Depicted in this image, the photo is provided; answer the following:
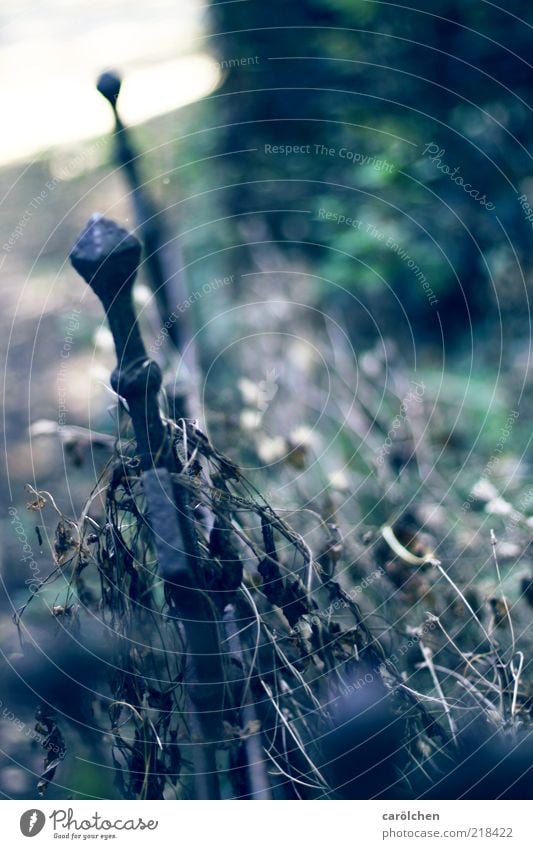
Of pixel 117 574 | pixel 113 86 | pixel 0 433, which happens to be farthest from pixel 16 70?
pixel 117 574

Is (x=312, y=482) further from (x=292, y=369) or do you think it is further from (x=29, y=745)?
(x=29, y=745)

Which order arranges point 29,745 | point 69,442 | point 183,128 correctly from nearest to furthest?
point 29,745 < point 69,442 < point 183,128

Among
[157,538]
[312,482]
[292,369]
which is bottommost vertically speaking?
[157,538]

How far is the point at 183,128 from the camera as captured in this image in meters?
1.92

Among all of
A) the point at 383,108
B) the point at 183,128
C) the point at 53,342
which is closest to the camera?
the point at 383,108

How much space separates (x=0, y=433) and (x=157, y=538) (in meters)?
1.21

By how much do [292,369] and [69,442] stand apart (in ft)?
2.18

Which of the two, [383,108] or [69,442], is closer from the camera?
[69,442]

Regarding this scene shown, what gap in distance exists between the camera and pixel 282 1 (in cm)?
172

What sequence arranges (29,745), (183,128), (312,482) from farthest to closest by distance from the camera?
(183,128) → (312,482) → (29,745)

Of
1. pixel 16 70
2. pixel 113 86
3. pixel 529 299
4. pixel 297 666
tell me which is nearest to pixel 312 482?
pixel 297 666

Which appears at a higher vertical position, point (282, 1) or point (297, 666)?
point (282, 1)

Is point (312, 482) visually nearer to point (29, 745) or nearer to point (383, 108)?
point (29, 745)

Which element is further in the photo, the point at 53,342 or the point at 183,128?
the point at 53,342
